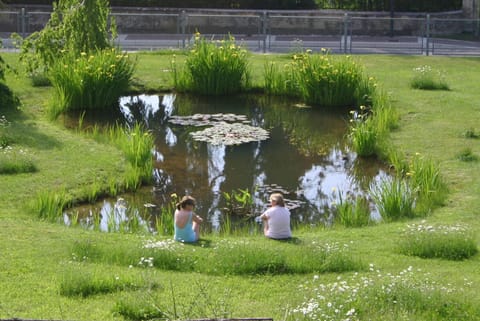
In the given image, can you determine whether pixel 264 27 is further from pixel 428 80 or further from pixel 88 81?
pixel 88 81

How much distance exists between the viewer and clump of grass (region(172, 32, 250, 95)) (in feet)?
79.0

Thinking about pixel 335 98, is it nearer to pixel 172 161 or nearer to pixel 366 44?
pixel 172 161

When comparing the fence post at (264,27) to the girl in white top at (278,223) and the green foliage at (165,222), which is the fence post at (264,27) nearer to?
the green foliage at (165,222)

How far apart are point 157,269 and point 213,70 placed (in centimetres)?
1316

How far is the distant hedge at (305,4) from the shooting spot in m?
38.8

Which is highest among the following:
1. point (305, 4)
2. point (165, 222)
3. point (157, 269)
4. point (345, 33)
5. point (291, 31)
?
point (305, 4)

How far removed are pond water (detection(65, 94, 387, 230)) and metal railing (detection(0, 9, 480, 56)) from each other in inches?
337

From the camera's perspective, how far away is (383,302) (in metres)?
9.86

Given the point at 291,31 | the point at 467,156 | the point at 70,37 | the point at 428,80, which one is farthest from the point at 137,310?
the point at 291,31

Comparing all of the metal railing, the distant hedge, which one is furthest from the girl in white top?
the distant hedge

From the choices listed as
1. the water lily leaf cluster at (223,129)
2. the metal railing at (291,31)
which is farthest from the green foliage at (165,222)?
the metal railing at (291,31)

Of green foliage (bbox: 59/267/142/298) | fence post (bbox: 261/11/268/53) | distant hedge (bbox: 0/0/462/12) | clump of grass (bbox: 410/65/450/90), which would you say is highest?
distant hedge (bbox: 0/0/462/12)

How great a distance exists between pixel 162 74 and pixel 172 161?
26.1 feet

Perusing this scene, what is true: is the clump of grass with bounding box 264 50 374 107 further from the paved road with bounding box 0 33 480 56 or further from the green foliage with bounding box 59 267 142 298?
the green foliage with bounding box 59 267 142 298
